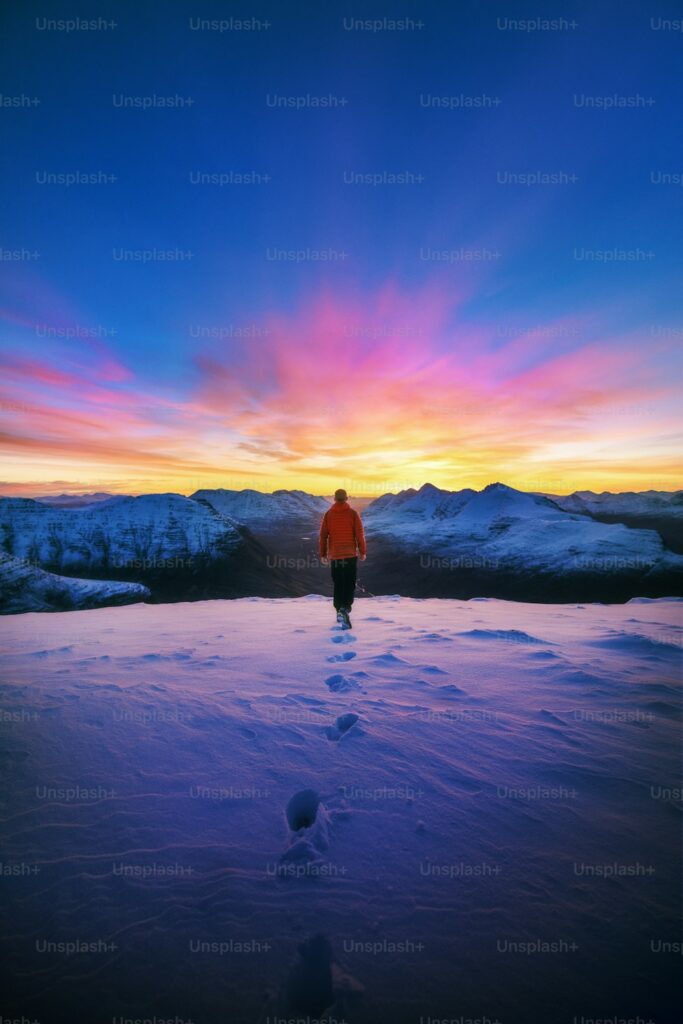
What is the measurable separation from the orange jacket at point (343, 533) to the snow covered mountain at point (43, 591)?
11.9m

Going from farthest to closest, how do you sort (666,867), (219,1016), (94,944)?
1. (666,867)
2. (94,944)
3. (219,1016)

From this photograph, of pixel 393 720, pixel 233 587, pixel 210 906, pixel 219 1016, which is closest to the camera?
pixel 219 1016

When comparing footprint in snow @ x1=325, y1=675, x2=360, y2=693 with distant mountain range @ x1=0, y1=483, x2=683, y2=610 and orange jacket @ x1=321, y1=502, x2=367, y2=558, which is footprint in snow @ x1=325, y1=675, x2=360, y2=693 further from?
distant mountain range @ x1=0, y1=483, x2=683, y2=610

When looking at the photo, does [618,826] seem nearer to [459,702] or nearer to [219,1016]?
[459,702]

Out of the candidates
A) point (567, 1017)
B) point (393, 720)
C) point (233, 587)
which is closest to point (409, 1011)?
point (567, 1017)

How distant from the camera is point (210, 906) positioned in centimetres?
233

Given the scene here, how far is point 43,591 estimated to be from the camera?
15891mm

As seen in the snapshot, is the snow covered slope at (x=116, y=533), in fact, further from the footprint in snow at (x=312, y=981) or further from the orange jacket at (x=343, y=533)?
the footprint in snow at (x=312, y=981)

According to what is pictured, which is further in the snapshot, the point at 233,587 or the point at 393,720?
the point at 233,587

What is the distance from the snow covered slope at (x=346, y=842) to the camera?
1.99 metres

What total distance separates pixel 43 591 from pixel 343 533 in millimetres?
14357

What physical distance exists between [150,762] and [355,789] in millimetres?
1905

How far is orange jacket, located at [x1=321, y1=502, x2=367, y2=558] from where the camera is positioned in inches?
347

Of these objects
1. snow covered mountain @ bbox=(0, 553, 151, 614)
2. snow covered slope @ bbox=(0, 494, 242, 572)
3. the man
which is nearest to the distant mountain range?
snow covered slope @ bbox=(0, 494, 242, 572)
